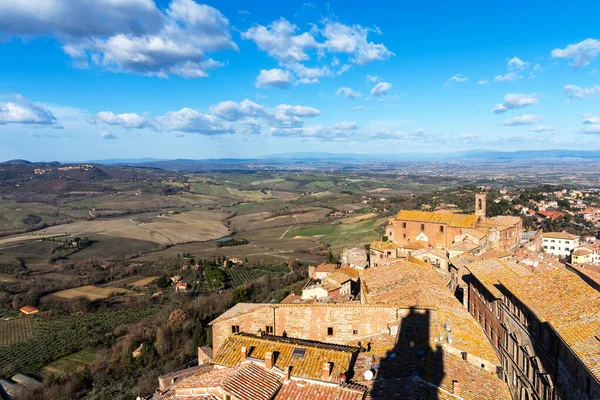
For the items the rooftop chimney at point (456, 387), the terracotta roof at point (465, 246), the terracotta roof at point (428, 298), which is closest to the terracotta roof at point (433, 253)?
the terracotta roof at point (465, 246)

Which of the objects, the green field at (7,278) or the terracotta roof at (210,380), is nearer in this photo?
the terracotta roof at (210,380)

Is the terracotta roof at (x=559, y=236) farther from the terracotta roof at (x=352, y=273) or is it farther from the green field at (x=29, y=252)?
the green field at (x=29, y=252)

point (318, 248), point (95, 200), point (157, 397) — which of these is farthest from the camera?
point (95, 200)

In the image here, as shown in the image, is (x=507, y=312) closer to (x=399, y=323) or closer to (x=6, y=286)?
(x=399, y=323)

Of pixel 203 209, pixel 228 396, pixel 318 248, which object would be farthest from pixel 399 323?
pixel 203 209

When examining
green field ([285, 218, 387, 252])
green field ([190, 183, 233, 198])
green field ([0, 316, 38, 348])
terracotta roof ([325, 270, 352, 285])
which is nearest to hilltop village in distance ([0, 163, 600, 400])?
green field ([0, 316, 38, 348])

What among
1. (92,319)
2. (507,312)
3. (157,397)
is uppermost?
(507,312)

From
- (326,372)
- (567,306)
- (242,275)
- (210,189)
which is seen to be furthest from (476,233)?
(210,189)

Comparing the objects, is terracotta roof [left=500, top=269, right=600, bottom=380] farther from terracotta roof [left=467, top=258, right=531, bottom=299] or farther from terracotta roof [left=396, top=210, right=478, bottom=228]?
terracotta roof [left=396, top=210, right=478, bottom=228]
